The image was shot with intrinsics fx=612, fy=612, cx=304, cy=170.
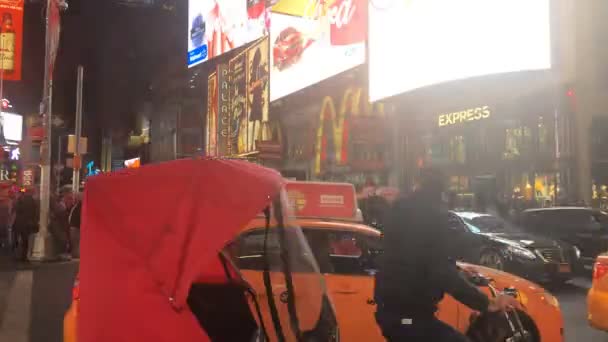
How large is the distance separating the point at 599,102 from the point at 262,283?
21331 mm

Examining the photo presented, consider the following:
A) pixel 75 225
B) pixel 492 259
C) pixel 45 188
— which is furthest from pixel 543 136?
pixel 45 188

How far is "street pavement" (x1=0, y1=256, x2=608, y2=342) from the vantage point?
7.61 m

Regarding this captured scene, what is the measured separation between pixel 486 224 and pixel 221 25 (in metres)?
32.0

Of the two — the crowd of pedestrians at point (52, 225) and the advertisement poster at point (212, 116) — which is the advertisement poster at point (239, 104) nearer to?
the advertisement poster at point (212, 116)

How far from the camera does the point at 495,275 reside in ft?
20.2

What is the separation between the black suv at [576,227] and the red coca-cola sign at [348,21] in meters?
11.3

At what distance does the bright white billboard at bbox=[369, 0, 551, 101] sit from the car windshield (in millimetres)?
5890

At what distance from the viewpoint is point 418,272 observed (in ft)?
11.2

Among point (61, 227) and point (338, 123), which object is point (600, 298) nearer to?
point (61, 227)

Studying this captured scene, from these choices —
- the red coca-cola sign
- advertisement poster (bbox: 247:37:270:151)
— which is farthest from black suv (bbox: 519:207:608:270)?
advertisement poster (bbox: 247:37:270:151)

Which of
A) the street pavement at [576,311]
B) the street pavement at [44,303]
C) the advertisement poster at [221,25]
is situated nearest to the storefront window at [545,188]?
the street pavement at [576,311]

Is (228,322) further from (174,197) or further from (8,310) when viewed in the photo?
(8,310)

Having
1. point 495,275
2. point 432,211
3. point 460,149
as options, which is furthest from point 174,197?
point 460,149

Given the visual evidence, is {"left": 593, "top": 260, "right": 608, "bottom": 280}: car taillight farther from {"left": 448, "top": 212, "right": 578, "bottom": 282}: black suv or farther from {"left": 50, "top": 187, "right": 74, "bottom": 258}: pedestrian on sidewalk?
{"left": 50, "top": 187, "right": 74, "bottom": 258}: pedestrian on sidewalk
